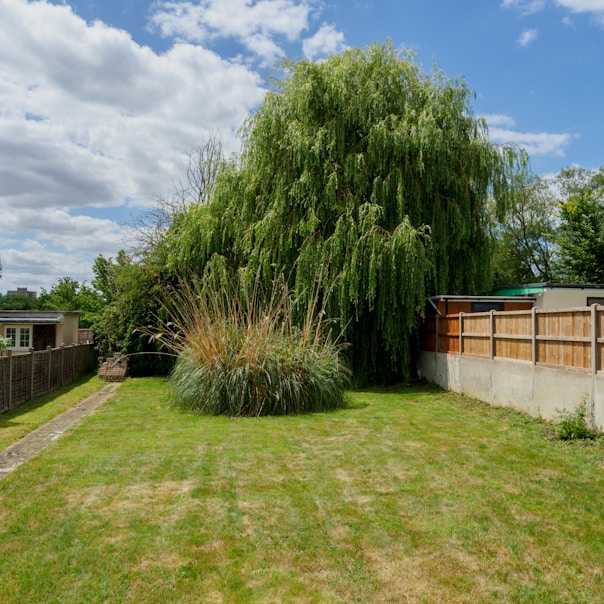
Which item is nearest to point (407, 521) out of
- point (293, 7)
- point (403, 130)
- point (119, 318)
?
point (293, 7)

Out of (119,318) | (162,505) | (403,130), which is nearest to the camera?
(162,505)

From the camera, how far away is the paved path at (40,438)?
5.52 metres

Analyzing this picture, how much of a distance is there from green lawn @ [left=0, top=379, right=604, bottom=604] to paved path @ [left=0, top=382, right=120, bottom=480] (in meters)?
0.24

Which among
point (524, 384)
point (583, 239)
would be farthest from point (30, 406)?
point (583, 239)

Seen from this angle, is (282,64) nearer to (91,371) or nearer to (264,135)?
(264,135)

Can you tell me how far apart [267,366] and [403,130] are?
22.9 feet

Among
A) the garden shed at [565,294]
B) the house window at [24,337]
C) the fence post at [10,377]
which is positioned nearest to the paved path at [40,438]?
the fence post at [10,377]

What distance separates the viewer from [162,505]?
409 centimetres

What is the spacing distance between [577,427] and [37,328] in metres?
23.3

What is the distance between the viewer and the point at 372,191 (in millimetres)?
12797

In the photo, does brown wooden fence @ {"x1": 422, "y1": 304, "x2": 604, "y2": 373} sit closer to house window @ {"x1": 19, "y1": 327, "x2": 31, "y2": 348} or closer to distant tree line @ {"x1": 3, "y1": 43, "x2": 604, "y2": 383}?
distant tree line @ {"x1": 3, "y1": 43, "x2": 604, "y2": 383}

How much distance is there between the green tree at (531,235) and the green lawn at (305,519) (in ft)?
81.7

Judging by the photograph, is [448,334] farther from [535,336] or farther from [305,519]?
[305,519]

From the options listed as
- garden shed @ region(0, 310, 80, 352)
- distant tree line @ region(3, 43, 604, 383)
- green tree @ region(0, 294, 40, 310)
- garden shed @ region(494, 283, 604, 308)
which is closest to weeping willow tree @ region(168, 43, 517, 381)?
distant tree line @ region(3, 43, 604, 383)
